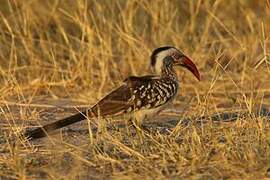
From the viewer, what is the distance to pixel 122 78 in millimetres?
8773

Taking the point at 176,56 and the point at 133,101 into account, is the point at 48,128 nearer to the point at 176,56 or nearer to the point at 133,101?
the point at 133,101

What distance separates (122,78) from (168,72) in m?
1.86

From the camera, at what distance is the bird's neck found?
22.7 feet

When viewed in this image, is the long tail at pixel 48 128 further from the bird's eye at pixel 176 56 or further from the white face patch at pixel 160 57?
the bird's eye at pixel 176 56

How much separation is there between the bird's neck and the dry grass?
0.25 m

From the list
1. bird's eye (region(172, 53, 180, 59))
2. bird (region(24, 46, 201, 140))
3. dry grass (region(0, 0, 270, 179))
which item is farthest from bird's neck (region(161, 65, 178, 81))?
dry grass (region(0, 0, 270, 179))

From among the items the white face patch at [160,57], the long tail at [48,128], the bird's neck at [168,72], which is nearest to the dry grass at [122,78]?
the long tail at [48,128]

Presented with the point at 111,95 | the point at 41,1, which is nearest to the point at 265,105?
the point at 111,95

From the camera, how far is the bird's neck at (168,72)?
6.91m

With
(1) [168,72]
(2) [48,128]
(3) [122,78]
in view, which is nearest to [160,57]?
(1) [168,72]

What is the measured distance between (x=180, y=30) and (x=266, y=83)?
6.13 ft

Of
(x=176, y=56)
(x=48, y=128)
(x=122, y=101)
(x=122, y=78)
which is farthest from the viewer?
(x=122, y=78)

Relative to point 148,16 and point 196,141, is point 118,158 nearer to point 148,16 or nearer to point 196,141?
point 196,141

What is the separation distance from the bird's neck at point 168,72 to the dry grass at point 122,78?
25 cm
